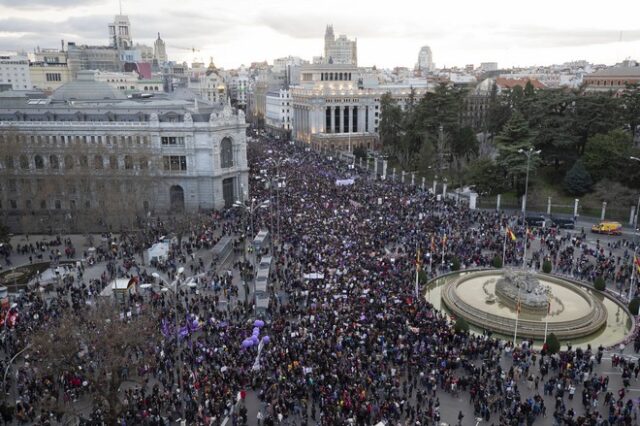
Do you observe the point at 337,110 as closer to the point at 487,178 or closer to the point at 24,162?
the point at 487,178

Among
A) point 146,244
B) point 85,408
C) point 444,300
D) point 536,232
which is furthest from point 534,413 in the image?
point 146,244

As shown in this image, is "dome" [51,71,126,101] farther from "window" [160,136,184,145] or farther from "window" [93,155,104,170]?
"window" [93,155,104,170]

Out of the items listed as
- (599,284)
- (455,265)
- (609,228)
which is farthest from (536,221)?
(455,265)

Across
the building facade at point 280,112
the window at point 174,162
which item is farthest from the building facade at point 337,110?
the window at point 174,162

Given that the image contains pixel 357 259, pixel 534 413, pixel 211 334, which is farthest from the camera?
pixel 357 259

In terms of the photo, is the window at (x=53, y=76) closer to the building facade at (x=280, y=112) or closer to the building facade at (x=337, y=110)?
the building facade at (x=280, y=112)

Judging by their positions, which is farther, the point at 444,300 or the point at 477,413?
the point at 444,300

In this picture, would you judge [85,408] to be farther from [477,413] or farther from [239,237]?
[239,237]

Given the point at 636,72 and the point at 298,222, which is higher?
the point at 636,72
